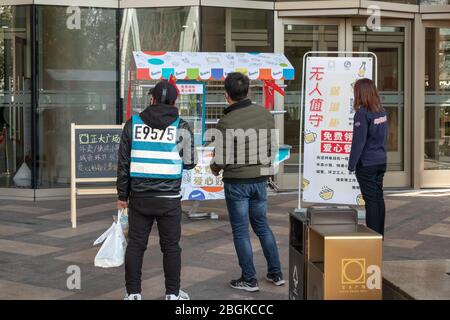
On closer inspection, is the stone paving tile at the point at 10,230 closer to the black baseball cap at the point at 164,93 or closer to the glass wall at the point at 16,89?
the glass wall at the point at 16,89

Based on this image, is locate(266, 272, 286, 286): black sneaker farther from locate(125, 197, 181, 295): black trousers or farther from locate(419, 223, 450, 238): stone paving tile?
locate(419, 223, 450, 238): stone paving tile

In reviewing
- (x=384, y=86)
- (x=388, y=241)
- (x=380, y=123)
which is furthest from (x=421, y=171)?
(x=380, y=123)

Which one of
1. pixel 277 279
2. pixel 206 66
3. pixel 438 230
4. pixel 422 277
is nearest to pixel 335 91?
pixel 206 66

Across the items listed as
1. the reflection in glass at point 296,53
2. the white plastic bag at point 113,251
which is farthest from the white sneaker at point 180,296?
the reflection in glass at point 296,53

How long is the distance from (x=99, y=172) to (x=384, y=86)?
5.33 m

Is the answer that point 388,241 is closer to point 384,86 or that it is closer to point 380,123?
point 380,123

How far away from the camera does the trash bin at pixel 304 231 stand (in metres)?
2.80

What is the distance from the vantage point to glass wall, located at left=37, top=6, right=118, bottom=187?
9891 mm

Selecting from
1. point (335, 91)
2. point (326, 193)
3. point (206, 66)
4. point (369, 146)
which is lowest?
point (326, 193)

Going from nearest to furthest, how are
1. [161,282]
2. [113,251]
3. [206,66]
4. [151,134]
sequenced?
[151,134], [113,251], [161,282], [206,66]

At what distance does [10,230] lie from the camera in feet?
24.1

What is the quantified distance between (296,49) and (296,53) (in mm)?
65

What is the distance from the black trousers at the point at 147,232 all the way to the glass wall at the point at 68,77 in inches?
234

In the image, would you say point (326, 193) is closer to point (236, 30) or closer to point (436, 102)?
point (236, 30)
